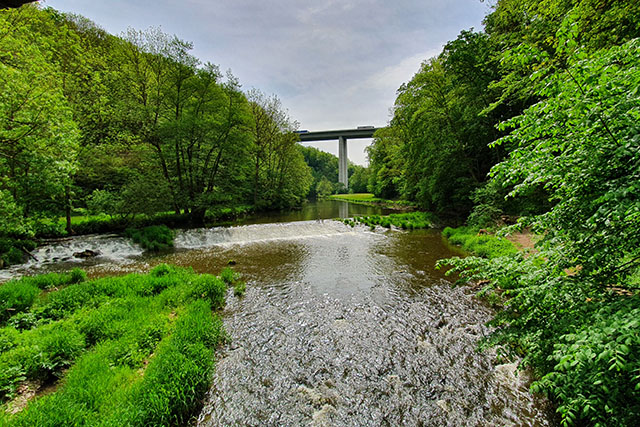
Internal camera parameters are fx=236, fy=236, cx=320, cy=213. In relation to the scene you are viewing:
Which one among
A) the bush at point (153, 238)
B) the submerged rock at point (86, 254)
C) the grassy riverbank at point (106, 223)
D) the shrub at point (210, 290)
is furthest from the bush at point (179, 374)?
the grassy riverbank at point (106, 223)

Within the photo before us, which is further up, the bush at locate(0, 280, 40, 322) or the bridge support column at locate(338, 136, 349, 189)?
the bridge support column at locate(338, 136, 349, 189)

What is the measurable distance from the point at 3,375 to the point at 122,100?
16521 millimetres

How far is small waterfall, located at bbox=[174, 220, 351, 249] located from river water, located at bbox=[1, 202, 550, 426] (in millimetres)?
3518

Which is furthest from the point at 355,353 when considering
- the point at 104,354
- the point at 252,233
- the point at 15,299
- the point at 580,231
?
the point at 252,233

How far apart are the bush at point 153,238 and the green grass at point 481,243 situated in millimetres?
14272

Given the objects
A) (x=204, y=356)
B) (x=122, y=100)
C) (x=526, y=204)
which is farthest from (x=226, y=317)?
(x=122, y=100)

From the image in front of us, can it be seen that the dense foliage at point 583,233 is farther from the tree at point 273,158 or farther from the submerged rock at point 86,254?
the tree at point 273,158

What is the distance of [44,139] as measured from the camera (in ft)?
19.7

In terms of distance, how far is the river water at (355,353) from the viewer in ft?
10.3

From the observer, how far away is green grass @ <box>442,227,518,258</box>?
28.5ft

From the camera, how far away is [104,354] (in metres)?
3.66

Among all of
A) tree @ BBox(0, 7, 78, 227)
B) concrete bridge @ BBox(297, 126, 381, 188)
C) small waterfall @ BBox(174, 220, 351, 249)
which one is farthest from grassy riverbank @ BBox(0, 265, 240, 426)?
concrete bridge @ BBox(297, 126, 381, 188)

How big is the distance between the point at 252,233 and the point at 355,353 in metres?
11.7

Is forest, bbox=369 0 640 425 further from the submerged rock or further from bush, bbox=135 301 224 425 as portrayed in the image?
the submerged rock
